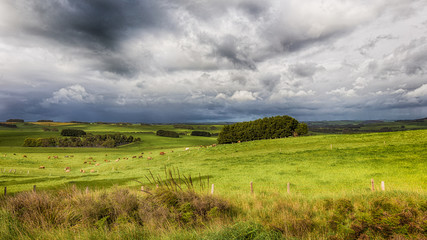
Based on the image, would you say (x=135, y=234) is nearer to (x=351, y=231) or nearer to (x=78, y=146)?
(x=351, y=231)

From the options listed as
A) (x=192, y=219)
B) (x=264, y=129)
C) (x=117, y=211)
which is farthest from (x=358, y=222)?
(x=264, y=129)

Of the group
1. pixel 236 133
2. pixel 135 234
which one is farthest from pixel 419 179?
pixel 236 133

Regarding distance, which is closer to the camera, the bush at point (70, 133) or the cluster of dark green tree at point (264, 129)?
the cluster of dark green tree at point (264, 129)

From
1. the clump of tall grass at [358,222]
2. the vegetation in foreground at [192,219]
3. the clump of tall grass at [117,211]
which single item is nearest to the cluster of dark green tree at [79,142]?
the clump of tall grass at [117,211]

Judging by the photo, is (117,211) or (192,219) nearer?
(192,219)

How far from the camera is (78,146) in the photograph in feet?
342

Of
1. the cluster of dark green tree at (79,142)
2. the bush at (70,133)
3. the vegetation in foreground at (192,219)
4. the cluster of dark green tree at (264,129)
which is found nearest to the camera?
the vegetation in foreground at (192,219)

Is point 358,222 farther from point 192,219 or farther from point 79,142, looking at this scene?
point 79,142

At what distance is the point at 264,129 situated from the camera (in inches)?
3017

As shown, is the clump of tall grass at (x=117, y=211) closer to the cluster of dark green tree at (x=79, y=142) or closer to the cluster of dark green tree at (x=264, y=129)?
the cluster of dark green tree at (x=264, y=129)

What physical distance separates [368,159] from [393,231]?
91.9ft

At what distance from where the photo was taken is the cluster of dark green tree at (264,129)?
73688 millimetres

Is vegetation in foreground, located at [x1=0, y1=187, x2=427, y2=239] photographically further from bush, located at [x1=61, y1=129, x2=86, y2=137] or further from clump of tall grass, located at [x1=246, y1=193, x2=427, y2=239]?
bush, located at [x1=61, y1=129, x2=86, y2=137]

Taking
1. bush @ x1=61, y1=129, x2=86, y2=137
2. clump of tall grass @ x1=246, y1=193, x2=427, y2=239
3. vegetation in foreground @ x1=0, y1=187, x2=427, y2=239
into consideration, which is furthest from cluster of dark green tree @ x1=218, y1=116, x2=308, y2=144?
bush @ x1=61, y1=129, x2=86, y2=137
